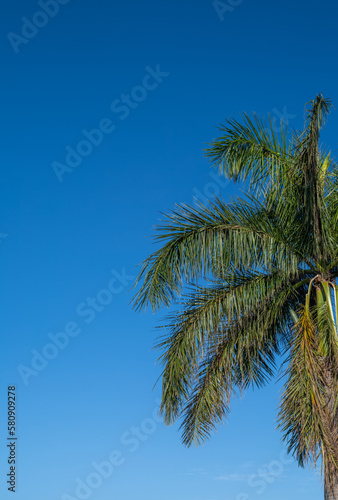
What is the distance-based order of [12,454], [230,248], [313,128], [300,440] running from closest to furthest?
[300,440] < [313,128] < [230,248] < [12,454]

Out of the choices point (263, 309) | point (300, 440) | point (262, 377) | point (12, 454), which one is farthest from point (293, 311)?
point (12, 454)

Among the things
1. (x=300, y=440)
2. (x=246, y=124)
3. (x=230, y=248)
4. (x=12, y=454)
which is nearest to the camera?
(x=300, y=440)

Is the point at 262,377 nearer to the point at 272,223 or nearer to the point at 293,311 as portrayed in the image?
the point at 293,311

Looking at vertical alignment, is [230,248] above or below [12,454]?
above

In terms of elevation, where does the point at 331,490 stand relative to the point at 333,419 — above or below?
below

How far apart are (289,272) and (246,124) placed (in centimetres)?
321

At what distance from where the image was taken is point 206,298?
13305 mm

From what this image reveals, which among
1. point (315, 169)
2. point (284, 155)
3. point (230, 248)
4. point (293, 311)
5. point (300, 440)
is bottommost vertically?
point (300, 440)

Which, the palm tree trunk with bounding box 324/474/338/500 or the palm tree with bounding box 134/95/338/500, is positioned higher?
the palm tree with bounding box 134/95/338/500

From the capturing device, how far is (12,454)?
49.6ft

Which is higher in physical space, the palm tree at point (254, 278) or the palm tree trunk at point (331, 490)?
the palm tree at point (254, 278)

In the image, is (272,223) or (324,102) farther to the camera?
(272,223)

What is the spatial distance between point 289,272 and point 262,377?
101 inches

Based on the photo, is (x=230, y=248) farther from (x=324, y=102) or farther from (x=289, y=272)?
(x=324, y=102)
